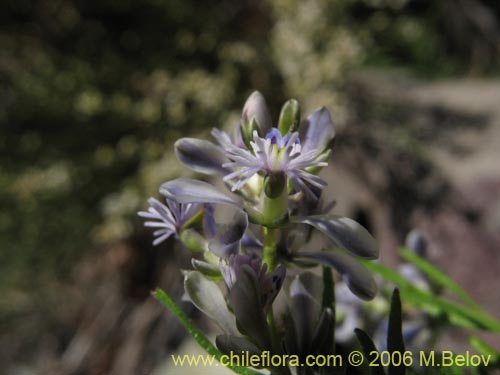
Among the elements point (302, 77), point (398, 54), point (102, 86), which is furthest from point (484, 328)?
point (398, 54)

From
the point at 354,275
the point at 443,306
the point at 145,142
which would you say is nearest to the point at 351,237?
the point at 354,275

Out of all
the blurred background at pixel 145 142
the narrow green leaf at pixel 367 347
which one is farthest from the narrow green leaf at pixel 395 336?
the blurred background at pixel 145 142

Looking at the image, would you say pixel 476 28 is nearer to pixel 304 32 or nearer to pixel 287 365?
pixel 304 32

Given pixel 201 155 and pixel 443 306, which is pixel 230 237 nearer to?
pixel 201 155

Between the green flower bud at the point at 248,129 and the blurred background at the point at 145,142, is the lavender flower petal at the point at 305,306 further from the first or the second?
the blurred background at the point at 145,142

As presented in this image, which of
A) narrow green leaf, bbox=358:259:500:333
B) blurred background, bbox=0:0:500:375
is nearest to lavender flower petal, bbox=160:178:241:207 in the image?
narrow green leaf, bbox=358:259:500:333
